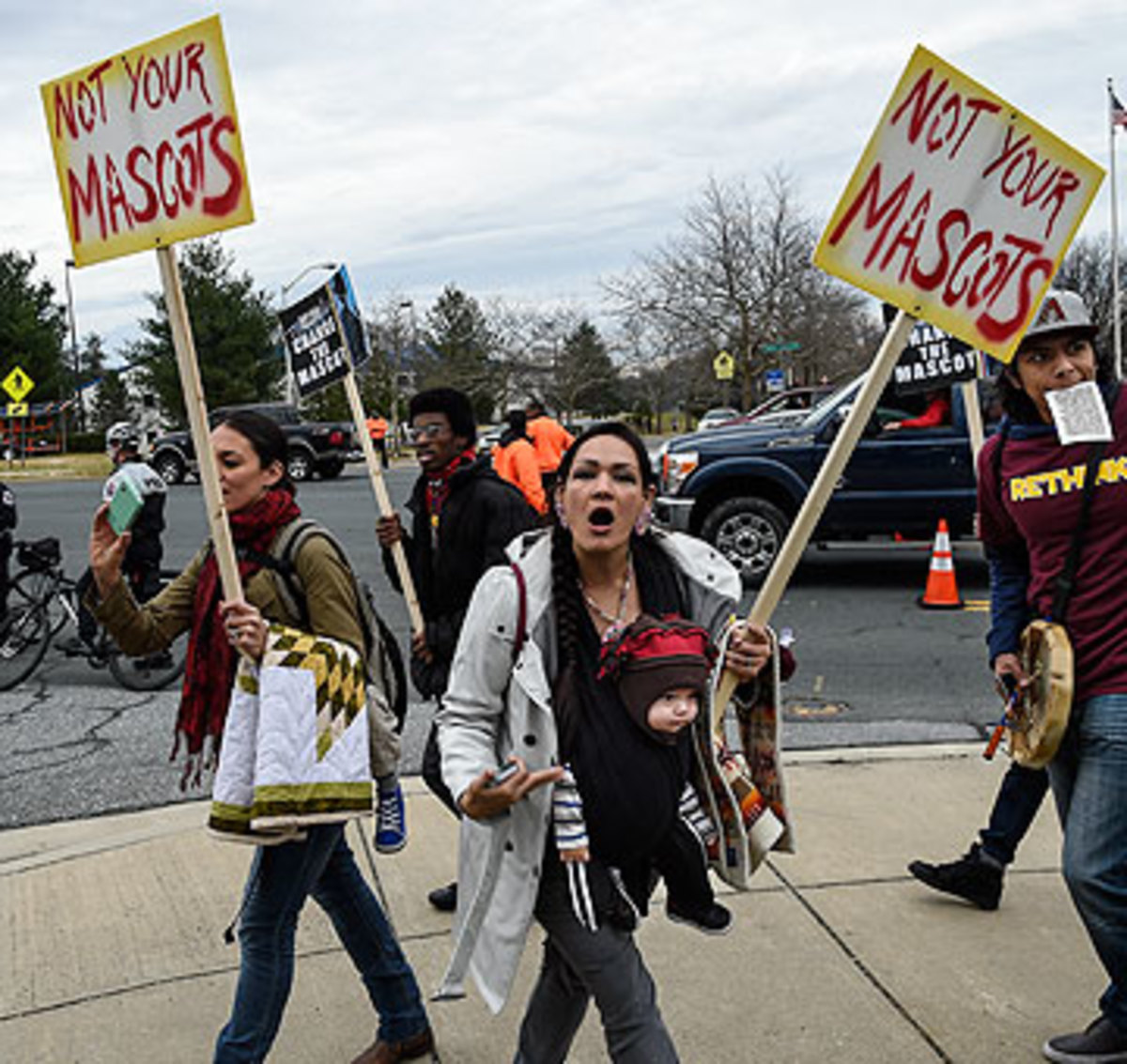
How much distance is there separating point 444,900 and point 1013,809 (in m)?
1.87

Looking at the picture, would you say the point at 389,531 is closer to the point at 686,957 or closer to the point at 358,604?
the point at 358,604

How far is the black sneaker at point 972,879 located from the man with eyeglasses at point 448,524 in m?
1.58

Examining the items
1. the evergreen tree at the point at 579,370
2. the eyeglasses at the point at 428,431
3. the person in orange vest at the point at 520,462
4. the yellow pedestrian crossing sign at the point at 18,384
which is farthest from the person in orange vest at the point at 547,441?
the evergreen tree at the point at 579,370

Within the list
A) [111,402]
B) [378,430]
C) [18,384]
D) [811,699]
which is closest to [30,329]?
[18,384]

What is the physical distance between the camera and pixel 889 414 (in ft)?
35.9

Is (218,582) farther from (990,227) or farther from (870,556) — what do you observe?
(870,556)

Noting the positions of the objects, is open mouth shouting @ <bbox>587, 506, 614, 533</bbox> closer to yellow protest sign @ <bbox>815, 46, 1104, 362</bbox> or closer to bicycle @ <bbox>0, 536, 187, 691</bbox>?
yellow protest sign @ <bbox>815, 46, 1104, 362</bbox>

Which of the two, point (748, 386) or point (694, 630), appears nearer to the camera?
point (694, 630)

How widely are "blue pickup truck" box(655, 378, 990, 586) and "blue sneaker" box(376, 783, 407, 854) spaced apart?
308 inches

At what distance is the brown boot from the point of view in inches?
129

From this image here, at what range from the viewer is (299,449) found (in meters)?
28.7

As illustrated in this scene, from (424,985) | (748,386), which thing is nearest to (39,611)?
(424,985)

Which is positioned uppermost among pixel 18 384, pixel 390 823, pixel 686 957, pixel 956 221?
pixel 18 384

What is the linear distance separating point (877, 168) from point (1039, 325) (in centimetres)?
61
